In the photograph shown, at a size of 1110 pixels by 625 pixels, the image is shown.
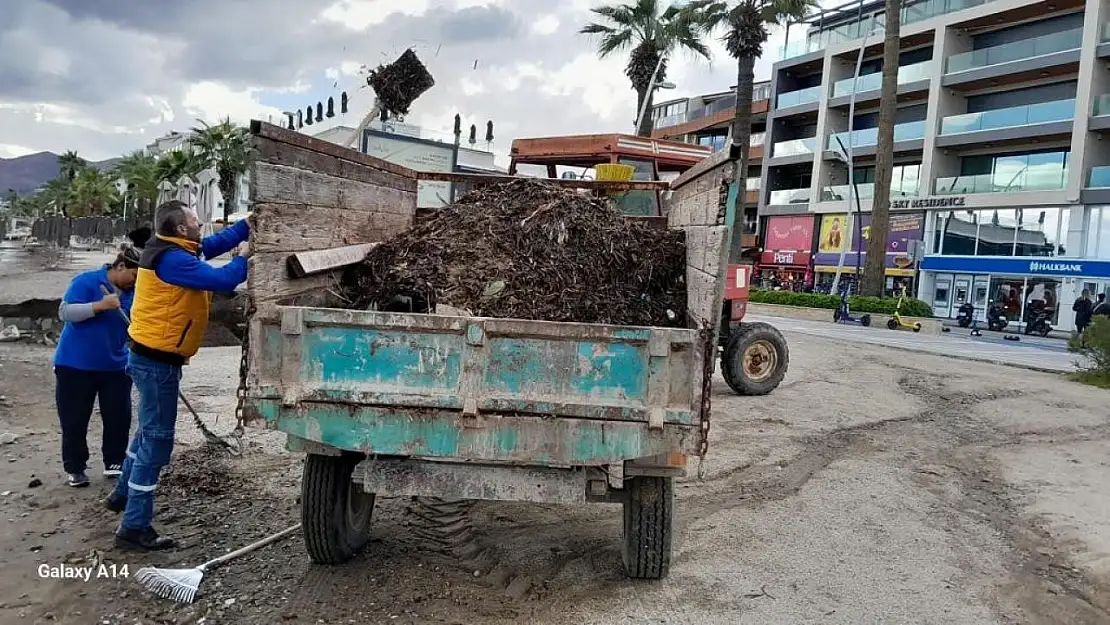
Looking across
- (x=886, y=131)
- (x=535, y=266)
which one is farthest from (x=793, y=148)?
(x=535, y=266)

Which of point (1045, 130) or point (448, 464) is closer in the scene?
point (448, 464)

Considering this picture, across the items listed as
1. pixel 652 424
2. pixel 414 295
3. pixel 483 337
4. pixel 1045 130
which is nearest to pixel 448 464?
pixel 483 337

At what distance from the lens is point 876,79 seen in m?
35.2

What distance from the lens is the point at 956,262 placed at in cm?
3150

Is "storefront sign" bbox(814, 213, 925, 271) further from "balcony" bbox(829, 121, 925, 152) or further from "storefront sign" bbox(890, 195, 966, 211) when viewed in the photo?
"balcony" bbox(829, 121, 925, 152)

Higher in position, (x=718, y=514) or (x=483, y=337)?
(x=483, y=337)

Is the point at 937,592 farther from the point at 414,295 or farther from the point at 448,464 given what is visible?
the point at 414,295

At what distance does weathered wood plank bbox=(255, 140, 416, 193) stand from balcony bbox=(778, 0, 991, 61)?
34.4 metres

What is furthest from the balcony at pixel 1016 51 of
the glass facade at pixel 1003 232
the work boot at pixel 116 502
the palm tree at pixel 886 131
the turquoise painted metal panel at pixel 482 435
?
the work boot at pixel 116 502

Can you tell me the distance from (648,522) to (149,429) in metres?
2.54

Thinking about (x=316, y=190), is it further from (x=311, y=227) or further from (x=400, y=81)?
(x=400, y=81)

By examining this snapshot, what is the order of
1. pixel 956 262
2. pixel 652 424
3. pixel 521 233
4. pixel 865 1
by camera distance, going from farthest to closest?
pixel 865 1
pixel 956 262
pixel 521 233
pixel 652 424

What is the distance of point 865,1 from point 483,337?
39.4 meters

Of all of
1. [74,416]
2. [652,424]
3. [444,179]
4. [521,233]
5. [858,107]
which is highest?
[858,107]
